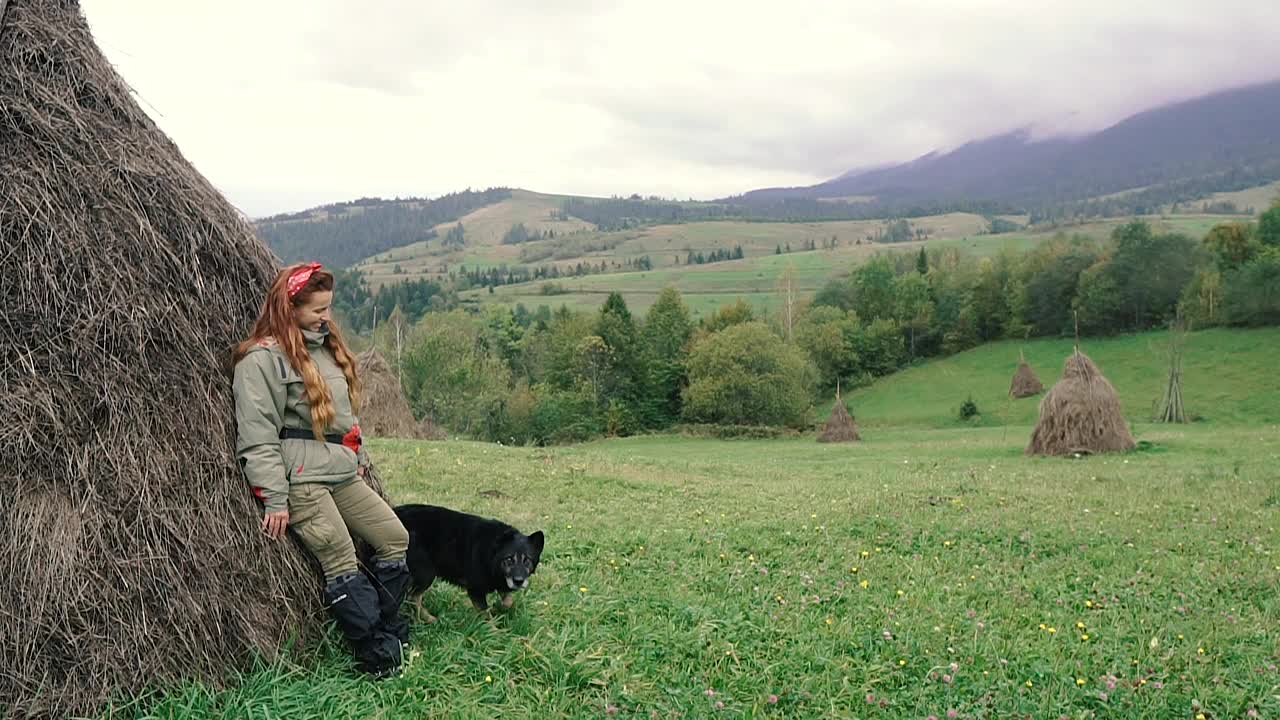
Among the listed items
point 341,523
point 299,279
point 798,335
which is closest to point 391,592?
point 341,523

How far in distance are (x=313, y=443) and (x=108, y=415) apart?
111cm

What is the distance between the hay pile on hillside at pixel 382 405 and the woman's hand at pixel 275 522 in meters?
24.0

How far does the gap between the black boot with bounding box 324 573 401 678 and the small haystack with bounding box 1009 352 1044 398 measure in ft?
188

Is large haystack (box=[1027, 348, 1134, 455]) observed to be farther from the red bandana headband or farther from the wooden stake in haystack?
the wooden stake in haystack

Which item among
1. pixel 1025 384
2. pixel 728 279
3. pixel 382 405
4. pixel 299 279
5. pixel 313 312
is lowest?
pixel 1025 384

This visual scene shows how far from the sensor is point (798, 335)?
77938 mm

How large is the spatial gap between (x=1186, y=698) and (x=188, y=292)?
23.1 feet

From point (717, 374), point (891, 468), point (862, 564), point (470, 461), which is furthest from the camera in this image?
point (717, 374)

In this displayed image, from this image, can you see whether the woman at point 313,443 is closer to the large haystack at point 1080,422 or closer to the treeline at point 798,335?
the large haystack at point 1080,422

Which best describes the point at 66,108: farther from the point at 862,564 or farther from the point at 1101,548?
the point at 1101,548

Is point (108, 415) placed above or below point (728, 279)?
above

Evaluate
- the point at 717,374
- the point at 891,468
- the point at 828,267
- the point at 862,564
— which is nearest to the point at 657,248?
the point at 828,267

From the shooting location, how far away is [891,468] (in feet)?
67.6

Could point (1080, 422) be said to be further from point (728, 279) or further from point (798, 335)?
point (728, 279)
